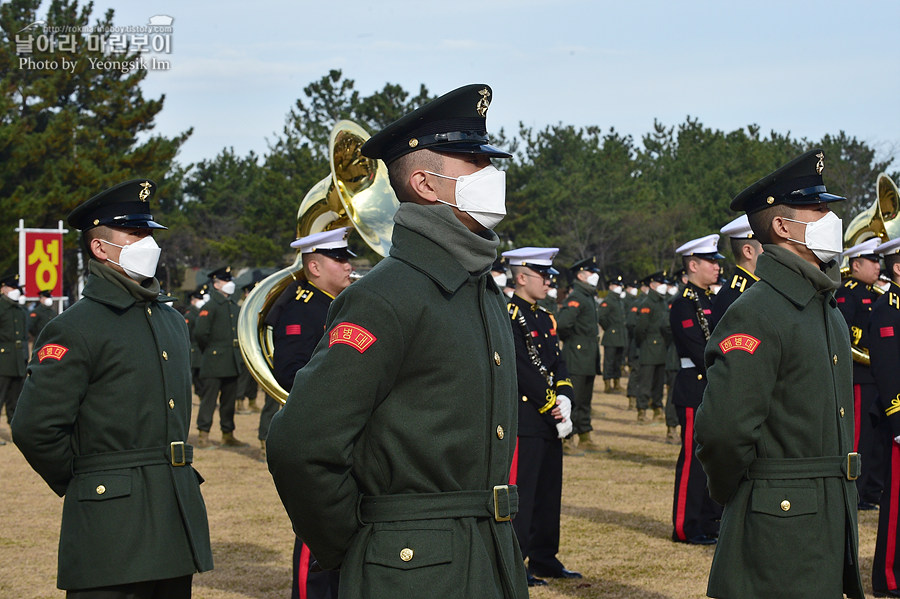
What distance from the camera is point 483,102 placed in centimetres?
304

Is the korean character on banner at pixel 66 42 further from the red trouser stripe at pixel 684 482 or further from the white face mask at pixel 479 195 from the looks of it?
the white face mask at pixel 479 195

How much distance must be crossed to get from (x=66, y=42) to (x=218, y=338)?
30.3 m

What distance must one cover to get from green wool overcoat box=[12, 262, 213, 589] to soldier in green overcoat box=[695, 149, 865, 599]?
2.19 metres

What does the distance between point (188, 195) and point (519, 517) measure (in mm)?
65886

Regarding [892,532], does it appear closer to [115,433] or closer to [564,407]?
[564,407]

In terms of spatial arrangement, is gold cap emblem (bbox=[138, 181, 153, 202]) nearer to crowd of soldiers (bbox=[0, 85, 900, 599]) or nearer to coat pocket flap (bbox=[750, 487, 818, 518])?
crowd of soldiers (bbox=[0, 85, 900, 599])

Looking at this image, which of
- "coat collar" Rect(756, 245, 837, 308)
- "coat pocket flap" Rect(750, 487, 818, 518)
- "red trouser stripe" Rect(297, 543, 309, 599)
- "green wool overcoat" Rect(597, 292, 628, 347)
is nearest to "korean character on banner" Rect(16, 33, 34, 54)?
"green wool overcoat" Rect(597, 292, 628, 347)

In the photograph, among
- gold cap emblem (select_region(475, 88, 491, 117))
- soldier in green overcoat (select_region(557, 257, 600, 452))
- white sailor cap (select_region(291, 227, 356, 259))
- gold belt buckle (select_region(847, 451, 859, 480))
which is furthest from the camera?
soldier in green overcoat (select_region(557, 257, 600, 452))

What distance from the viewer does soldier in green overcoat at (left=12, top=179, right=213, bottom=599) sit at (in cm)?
438

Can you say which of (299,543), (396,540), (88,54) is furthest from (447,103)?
(88,54)

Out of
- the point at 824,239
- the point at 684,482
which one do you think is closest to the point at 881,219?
the point at 684,482

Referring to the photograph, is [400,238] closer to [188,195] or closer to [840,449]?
[840,449]

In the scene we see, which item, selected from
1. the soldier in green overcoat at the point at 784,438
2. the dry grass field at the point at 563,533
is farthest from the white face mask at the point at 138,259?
the dry grass field at the point at 563,533

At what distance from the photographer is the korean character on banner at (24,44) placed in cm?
4066
